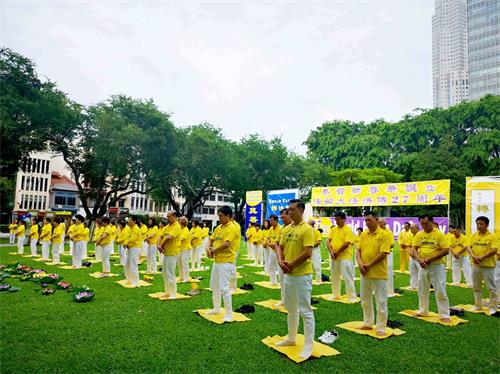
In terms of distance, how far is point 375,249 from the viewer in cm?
612

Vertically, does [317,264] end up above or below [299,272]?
below

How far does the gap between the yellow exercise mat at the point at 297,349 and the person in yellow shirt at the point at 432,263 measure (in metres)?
2.83

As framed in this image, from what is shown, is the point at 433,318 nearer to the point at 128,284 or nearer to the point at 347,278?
the point at 347,278

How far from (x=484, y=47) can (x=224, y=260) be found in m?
88.9

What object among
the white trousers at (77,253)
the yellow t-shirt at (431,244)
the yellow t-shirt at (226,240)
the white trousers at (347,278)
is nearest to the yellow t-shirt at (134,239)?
the yellow t-shirt at (226,240)

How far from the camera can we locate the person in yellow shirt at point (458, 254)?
1112 cm

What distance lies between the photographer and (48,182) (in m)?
60.8

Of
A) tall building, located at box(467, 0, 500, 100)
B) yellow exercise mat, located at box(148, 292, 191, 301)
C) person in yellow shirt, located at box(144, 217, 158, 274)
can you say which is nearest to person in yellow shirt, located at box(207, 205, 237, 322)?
yellow exercise mat, located at box(148, 292, 191, 301)

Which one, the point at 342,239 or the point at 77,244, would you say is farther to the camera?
the point at 77,244

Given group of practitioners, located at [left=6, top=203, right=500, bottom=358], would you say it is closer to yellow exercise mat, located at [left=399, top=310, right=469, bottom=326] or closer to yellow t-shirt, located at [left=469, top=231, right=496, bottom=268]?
yellow t-shirt, located at [left=469, top=231, right=496, bottom=268]

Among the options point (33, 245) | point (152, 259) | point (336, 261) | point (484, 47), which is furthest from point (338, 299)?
point (484, 47)

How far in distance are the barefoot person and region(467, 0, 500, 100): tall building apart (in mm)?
81793

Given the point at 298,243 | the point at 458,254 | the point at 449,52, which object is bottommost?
the point at 458,254

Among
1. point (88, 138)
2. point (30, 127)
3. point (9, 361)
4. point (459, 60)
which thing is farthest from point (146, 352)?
point (459, 60)
